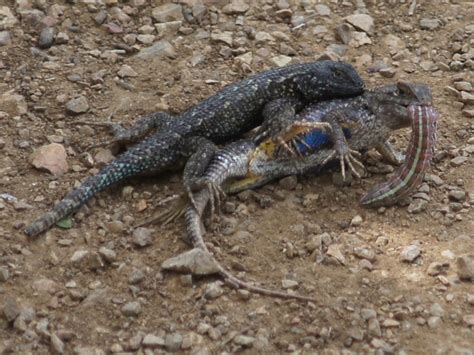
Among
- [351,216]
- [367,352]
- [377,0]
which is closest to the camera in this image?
[367,352]

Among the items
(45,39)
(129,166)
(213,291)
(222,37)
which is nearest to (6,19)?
(45,39)

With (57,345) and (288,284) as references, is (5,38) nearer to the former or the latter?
(57,345)

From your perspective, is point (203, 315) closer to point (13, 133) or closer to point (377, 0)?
point (13, 133)

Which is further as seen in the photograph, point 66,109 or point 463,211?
point 66,109

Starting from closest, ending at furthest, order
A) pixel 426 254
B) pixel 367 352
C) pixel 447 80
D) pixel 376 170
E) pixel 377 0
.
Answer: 1. pixel 367 352
2. pixel 426 254
3. pixel 376 170
4. pixel 447 80
5. pixel 377 0

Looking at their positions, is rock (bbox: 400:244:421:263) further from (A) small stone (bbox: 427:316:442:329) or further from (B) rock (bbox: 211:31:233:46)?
(B) rock (bbox: 211:31:233:46)

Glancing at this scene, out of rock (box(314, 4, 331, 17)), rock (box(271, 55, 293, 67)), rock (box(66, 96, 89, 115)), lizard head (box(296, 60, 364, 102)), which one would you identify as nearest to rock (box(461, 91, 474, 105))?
lizard head (box(296, 60, 364, 102))

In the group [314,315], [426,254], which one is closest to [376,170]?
[426,254]
